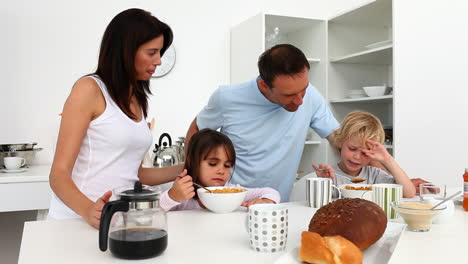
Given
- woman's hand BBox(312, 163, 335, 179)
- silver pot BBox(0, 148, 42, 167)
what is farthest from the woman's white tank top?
silver pot BBox(0, 148, 42, 167)

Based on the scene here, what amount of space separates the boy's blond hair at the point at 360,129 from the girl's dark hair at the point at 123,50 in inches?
37.2

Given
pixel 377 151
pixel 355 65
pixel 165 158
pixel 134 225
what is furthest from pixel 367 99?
pixel 134 225

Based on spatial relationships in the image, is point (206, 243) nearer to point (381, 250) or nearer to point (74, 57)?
point (381, 250)

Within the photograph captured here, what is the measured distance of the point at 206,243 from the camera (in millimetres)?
1012

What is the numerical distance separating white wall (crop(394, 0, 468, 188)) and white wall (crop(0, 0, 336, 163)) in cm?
146

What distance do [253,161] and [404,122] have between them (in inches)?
51.0

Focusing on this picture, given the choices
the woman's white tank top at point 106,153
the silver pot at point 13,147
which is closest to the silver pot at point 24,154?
the silver pot at point 13,147

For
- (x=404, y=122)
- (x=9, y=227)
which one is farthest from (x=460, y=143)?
(x=9, y=227)

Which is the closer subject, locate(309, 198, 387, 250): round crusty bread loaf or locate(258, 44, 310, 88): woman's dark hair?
locate(309, 198, 387, 250): round crusty bread loaf

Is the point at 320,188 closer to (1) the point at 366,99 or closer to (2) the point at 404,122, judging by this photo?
(2) the point at 404,122

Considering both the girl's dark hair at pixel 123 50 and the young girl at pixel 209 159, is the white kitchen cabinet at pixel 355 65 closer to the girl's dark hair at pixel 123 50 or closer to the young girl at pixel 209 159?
the young girl at pixel 209 159

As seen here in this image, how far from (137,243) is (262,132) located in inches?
42.4

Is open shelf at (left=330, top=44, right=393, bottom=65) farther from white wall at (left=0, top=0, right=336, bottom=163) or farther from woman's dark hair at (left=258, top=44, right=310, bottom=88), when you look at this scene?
woman's dark hair at (left=258, top=44, right=310, bottom=88)

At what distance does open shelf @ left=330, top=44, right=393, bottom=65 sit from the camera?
10.0 feet
